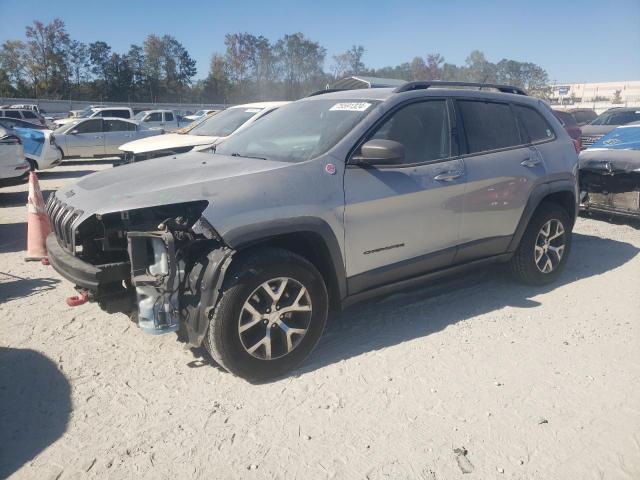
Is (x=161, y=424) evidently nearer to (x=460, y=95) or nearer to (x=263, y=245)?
(x=263, y=245)

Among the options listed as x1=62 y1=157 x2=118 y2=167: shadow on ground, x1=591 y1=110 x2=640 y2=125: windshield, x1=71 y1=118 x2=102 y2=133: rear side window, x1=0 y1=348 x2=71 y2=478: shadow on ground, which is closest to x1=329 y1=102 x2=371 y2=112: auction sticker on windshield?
x1=0 y1=348 x2=71 y2=478: shadow on ground

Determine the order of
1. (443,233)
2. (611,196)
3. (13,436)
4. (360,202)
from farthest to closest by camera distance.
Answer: (611,196) < (443,233) < (360,202) < (13,436)

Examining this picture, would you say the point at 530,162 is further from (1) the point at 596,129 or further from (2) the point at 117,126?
(2) the point at 117,126

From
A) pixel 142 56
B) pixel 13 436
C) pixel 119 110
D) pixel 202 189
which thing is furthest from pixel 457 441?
pixel 142 56

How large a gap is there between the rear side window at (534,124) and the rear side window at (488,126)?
6.2 inches

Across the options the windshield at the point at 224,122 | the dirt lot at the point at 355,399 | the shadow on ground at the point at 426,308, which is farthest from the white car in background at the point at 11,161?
the shadow on ground at the point at 426,308

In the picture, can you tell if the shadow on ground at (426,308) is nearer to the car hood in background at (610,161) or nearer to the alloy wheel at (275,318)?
the alloy wheel at (275,318)

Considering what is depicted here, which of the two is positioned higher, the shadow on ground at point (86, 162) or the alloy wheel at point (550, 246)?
the shadow on ground at point (86, 162)

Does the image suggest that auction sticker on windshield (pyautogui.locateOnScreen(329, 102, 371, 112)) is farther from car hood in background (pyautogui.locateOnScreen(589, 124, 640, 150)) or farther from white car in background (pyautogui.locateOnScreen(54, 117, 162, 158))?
white car in background (pyautogui.locateOnScreen(54, 117, 162, 158))

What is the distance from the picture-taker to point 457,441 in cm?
266

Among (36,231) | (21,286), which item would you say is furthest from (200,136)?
(21,286)

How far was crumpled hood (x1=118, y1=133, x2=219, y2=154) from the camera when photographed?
8.11 m

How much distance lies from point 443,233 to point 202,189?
1.97m

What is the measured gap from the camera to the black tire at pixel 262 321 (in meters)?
2.98
